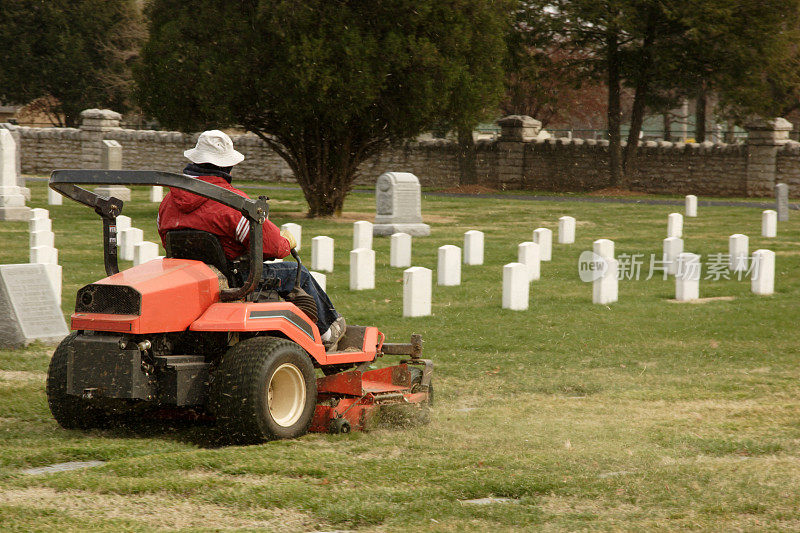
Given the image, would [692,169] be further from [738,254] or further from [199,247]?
[199,247]

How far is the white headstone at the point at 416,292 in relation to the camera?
11305mm

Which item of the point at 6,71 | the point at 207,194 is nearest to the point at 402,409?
the point at 207,194

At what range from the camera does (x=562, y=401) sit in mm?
7738

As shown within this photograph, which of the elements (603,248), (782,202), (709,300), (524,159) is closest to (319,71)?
(603,248)

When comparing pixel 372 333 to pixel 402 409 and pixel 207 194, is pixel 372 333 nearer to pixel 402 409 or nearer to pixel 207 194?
pixel 402 409

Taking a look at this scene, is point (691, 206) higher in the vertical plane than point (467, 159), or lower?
lower

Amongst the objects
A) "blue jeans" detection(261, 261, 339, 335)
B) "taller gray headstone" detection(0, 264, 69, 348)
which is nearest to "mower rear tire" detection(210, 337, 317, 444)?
"blue jeans" detection(261, 261, 339, 335)

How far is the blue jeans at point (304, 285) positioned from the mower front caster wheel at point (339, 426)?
2.32 feet

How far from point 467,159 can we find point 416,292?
29.5 metres

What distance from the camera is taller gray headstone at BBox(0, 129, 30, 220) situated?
22812mm

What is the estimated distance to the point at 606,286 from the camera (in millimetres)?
12648

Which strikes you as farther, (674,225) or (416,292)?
(674,225)

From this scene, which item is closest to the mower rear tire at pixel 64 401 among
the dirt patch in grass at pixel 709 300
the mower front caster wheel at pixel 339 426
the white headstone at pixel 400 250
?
the mower front caster wheel at pixel 339 426

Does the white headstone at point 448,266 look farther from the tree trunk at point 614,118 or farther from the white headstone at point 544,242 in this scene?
the tree trunk at point 614,118
